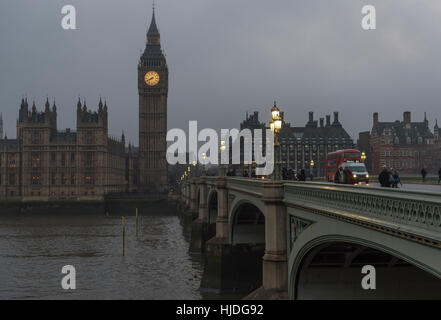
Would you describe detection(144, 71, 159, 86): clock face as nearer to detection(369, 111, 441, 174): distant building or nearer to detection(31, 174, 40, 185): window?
detection(31, 174, 40, 185): window

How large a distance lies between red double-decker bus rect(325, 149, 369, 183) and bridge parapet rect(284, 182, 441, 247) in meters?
13.8

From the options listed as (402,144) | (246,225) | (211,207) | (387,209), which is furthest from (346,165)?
(402,144)

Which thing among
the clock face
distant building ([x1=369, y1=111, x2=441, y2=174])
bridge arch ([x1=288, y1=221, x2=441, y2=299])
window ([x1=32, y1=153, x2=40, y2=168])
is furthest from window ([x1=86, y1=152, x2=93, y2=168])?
bridge arch ([x1=288, y1=221, x2=441, y2=299])

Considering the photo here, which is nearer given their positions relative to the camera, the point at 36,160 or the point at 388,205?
the point at 388,205

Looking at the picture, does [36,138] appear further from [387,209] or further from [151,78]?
[387,209]

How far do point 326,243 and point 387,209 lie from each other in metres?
5.17

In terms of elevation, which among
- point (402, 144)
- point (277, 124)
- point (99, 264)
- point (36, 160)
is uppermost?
point (402, 144)

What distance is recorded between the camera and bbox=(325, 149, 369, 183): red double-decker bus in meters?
31.9

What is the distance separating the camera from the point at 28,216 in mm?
115125

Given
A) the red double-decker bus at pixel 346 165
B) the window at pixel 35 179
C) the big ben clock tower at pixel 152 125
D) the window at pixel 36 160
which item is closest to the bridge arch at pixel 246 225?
the red double-decker bus at pixel 346 165

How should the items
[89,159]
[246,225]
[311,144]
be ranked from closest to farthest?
1. [246,225]
2. [89,159]
3. [311,144]

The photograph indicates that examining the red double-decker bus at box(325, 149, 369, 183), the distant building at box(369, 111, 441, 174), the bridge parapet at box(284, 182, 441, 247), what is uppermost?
the distant building at box(369, 111, 441, 174)

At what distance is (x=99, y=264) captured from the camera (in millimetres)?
50188

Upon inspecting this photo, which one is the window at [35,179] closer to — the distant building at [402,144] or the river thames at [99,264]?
the river thames at [99,264]
